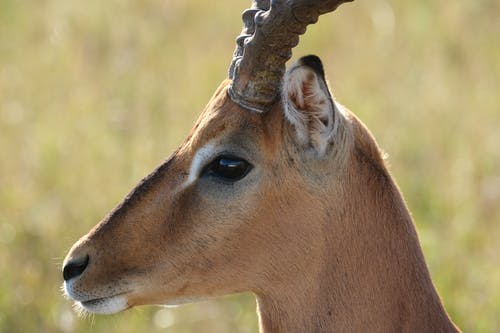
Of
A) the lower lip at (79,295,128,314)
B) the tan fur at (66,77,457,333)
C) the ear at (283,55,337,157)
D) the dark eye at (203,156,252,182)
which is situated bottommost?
the lower lip at (79,295,128,314)

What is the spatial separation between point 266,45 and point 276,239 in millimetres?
773

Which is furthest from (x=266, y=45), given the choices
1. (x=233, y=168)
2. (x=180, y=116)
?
(x=180, y=116)

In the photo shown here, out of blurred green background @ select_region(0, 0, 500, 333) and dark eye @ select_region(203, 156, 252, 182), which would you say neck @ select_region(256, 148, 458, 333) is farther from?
blurred green background @ select_region(0, 0, 500, 333)

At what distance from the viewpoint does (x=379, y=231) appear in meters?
4.61

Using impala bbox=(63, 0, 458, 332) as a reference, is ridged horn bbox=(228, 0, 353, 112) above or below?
above

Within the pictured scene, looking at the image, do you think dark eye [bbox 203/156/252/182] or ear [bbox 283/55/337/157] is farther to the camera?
dark eye [bbox 203/156/252/182]

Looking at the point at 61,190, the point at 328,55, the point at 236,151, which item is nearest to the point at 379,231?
the point at 236,151

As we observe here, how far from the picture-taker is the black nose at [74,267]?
4516 millimetres

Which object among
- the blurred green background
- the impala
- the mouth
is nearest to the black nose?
the impala

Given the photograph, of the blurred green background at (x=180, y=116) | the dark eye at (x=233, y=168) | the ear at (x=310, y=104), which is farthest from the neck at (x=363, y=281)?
the blurred green background at (x=180, y=116)

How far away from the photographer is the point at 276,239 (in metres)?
4.50

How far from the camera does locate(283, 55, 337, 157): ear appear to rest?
14.3ft

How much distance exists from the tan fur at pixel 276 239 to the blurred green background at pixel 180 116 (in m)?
2.33

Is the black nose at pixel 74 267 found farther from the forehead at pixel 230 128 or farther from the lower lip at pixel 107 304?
the forehead at pixel 230 128
